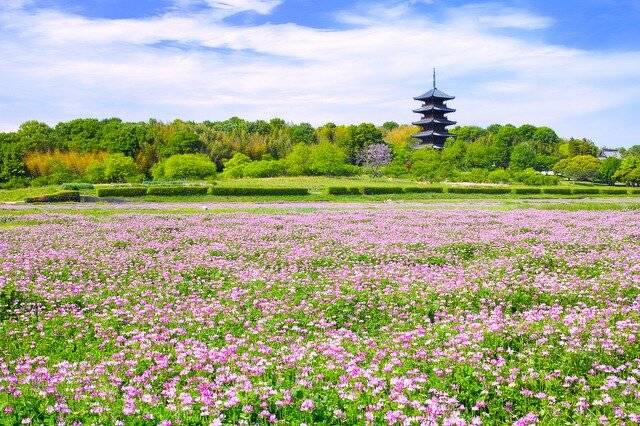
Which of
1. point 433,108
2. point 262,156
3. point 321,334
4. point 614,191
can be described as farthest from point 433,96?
point 321,334

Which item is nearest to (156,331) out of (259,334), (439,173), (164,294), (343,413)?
(259,334)

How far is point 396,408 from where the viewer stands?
17.8ft

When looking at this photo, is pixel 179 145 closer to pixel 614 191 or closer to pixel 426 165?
pixel 426 165

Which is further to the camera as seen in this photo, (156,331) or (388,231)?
(388,231)

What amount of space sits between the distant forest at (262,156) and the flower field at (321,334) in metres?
69.5

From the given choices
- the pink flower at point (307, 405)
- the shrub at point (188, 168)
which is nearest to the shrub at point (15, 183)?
the shrub at point (188, 168)

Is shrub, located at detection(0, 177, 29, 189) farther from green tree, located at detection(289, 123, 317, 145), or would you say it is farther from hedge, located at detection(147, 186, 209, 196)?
green tree, located at detection(289, 123, 317, 145)

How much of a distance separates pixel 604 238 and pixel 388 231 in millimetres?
6991

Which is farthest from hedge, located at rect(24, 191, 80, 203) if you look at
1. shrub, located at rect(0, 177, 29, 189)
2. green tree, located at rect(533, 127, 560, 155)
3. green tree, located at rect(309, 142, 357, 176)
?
green tree, located at rect(533, 127, 560, 155)

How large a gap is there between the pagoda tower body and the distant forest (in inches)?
187

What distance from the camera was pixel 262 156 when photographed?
112 m

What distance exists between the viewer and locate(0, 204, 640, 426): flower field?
18.1 feet

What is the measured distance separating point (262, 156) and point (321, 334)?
105m

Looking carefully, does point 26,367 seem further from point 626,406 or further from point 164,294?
point 626,406
